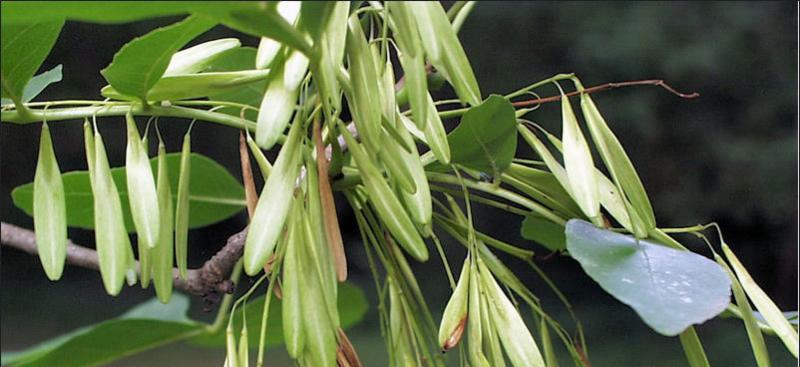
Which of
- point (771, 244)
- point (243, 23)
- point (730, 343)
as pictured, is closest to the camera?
point (243, 23)

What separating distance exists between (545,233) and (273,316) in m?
0.17

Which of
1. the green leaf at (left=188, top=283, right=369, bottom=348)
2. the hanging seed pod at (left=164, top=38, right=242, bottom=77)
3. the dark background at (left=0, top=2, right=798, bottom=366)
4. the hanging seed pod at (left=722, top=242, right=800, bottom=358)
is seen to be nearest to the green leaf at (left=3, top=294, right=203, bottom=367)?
the green leaf at (left=188, top=283, right=369, bottom=348)

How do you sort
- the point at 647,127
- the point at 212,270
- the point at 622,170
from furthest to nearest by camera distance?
1. the point at 647,127
2. the point at 212,270
3. the point at 622,170

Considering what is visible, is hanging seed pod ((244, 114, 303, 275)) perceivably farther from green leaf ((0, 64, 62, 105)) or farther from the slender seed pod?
green leaf ((0, 64, 62, 105))

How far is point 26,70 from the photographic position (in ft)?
0.85

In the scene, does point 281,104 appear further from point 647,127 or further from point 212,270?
point 647,127

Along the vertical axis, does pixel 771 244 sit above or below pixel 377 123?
below

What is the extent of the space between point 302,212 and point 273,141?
0.03 metres

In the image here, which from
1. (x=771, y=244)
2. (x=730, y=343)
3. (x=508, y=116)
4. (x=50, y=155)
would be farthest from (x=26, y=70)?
(x=771, y=244)

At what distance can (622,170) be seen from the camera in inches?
10.4

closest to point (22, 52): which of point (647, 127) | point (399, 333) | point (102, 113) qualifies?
point (102, 113)

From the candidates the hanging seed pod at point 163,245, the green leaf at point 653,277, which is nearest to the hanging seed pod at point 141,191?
the hanging seed pod at point 163,245

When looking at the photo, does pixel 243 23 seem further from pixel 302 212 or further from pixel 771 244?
pixel 771 244

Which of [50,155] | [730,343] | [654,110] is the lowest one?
[730,343]
